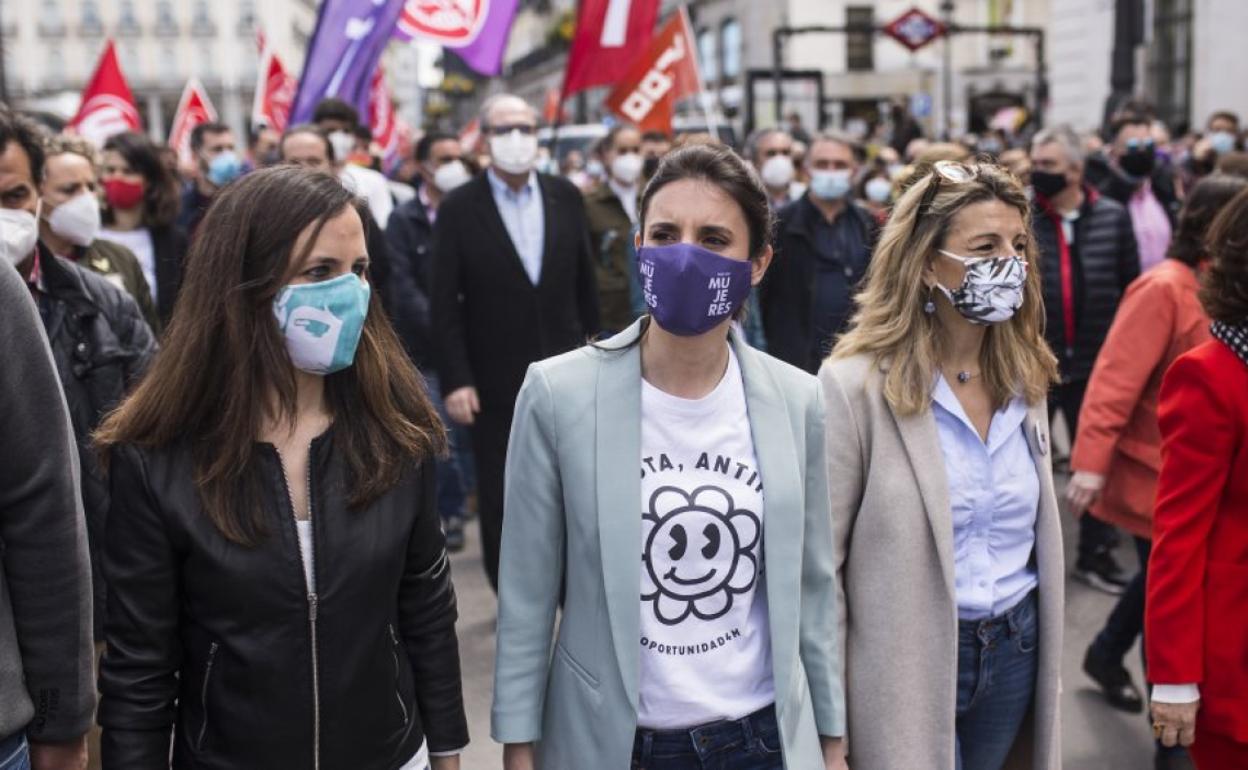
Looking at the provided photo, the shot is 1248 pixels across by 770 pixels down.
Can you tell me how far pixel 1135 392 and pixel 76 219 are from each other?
3623 millimetres

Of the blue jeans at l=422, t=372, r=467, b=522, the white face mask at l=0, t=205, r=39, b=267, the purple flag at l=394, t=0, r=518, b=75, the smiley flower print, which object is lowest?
the blue jeans at l=422, t=372, r=467, b=522

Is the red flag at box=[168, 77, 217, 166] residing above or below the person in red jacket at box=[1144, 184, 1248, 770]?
above

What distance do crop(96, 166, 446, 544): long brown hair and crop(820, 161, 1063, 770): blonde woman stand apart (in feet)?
3.56

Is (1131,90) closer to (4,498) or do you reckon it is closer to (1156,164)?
(1156,164)

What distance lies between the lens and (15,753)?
230cm

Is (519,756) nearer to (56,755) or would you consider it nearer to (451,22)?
(56,755)

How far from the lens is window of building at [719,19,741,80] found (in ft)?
167

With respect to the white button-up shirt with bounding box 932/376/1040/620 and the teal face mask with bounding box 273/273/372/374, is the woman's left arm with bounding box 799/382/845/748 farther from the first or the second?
the teal face mask with bounding box 273/273/372/374

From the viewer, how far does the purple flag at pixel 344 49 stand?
331 inches

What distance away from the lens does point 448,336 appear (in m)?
5.71

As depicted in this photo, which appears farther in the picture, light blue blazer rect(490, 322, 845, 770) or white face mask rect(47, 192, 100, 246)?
white face mask rect(47, 192, 100, 246)

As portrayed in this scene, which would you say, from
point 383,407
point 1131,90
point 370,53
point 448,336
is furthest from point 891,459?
point 1131,90

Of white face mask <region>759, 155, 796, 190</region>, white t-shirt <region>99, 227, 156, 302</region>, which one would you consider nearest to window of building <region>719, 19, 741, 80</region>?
white face mask <region>759, 155, 796, 190</region>

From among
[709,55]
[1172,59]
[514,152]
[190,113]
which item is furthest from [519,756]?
[709,55]
